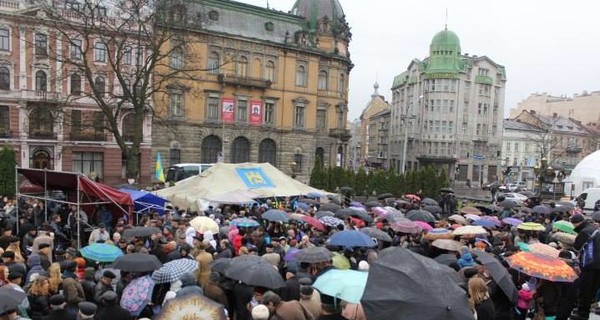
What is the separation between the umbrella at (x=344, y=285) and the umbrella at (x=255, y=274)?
0.62 m

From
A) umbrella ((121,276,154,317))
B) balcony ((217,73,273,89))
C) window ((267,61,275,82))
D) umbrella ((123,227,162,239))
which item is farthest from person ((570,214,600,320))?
window ((267,61,275,82))

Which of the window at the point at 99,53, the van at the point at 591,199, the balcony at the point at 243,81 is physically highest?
the window at the point at 99,53

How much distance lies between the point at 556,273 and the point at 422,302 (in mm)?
3986

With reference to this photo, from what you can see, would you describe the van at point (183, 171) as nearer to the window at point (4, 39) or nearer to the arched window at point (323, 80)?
the window at point (4, 39)

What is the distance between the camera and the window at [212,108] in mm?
48438

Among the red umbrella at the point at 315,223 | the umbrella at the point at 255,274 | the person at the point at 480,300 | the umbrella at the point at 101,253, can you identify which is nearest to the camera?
the person at the point at 480,300

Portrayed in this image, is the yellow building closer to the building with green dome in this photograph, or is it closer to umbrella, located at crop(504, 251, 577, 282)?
the building with green dome

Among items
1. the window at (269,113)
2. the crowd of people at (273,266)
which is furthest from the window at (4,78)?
the crowd of people at (273,266)

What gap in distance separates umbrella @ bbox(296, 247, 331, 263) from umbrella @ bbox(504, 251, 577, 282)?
312 cm

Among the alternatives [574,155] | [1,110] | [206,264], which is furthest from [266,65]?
[574,155]

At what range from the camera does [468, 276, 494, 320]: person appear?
22.3ft

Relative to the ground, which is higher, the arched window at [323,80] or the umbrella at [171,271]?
the arched window at [323,80]

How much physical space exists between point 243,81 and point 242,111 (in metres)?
3.07

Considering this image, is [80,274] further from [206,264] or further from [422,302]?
[422,302]
